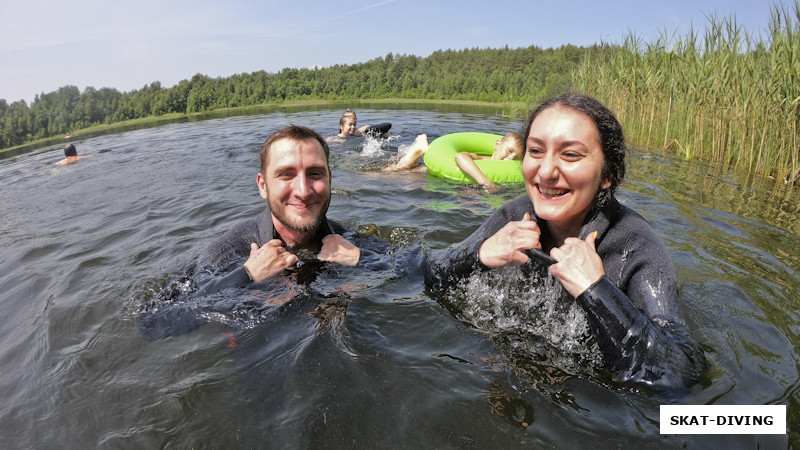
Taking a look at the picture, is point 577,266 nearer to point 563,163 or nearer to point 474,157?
point 563,163

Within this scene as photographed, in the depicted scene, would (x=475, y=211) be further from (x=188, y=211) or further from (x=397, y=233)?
(x=188, y=211)

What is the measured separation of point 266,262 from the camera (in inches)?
118

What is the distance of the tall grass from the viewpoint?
257 inches

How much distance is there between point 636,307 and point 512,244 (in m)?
0.68

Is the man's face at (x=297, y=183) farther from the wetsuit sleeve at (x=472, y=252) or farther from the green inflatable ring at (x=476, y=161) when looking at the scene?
the green inflatable ring at (x=476, y=161)

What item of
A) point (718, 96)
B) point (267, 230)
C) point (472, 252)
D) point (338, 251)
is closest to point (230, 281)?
point (267, 230)

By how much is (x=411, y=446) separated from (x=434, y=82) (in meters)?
51.6

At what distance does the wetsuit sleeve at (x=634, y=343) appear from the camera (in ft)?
6.46

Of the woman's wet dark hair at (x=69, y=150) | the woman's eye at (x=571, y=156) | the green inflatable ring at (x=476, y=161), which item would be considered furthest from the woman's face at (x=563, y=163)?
the woman's wet dark hair at (x=69, y=150)

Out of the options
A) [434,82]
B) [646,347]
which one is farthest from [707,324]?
[434,82]

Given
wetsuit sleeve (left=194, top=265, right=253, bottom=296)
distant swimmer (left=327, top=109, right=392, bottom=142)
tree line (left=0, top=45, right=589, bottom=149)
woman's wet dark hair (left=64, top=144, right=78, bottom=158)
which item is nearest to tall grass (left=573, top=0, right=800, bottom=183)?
distant swimmer (left=327, top=109, right=392, bottom=142)

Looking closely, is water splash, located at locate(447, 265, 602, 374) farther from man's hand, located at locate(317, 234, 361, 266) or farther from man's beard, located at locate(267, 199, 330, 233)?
man's beard, located at locate(267, 199, 330, 233)

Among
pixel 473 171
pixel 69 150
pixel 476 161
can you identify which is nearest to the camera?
pixel 473 171

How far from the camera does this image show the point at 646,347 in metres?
1.98
